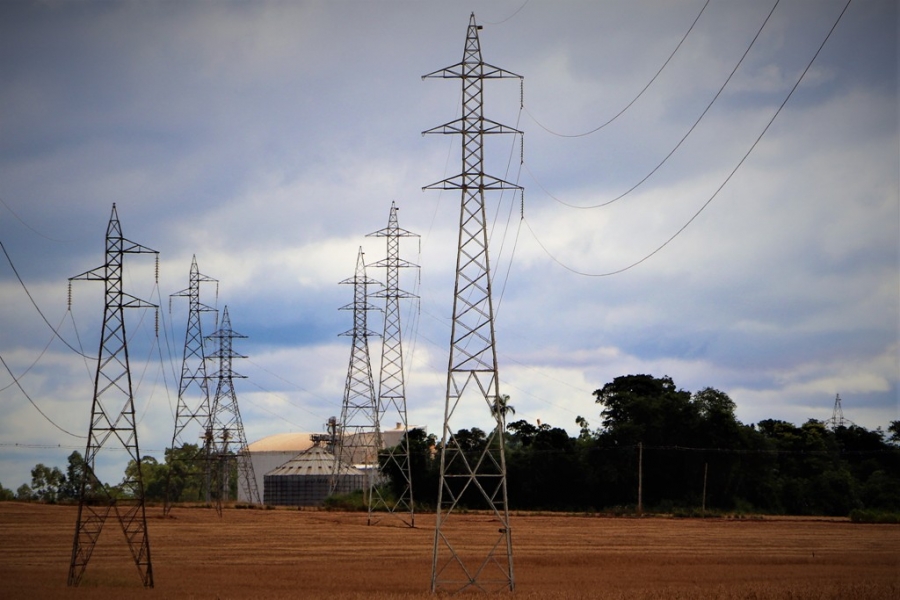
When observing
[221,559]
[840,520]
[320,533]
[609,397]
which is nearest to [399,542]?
[320,533]

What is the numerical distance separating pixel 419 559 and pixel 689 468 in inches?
2489

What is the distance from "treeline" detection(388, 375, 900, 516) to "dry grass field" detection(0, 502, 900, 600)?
18.9 metres

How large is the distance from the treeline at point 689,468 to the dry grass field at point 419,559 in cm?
1890

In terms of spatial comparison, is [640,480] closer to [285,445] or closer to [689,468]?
[689,468]

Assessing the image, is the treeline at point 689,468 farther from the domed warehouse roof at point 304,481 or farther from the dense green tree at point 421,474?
the domed warehouse roof at point 304,481

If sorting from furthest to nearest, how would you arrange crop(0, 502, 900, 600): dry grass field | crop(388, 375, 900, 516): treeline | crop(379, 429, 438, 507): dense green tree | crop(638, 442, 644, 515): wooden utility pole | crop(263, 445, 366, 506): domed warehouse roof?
crop(263, 445, 366, 506): domed warehouse roof < crop(379, 429, 438, 507): dense green tree < crop(388, 375, 900, 516): treeline < crop(638, 442, 644, 515): wooden utility pole < crop(0, 502, 900, 600): dry grass field

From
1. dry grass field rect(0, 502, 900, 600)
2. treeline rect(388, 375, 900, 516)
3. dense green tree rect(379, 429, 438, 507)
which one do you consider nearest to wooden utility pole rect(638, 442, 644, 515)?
treeline rect(388, 375, 900, 516)

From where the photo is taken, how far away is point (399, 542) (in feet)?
223

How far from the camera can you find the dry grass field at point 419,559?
128 feet

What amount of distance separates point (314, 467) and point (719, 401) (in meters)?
61.0

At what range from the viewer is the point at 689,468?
113 m

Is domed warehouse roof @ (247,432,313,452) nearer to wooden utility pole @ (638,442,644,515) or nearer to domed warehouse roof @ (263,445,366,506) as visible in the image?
domed warehouse roof @ (263,445,366,506)

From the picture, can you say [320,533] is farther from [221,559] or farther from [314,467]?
[314,467]

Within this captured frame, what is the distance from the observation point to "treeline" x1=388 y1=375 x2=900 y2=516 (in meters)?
111
